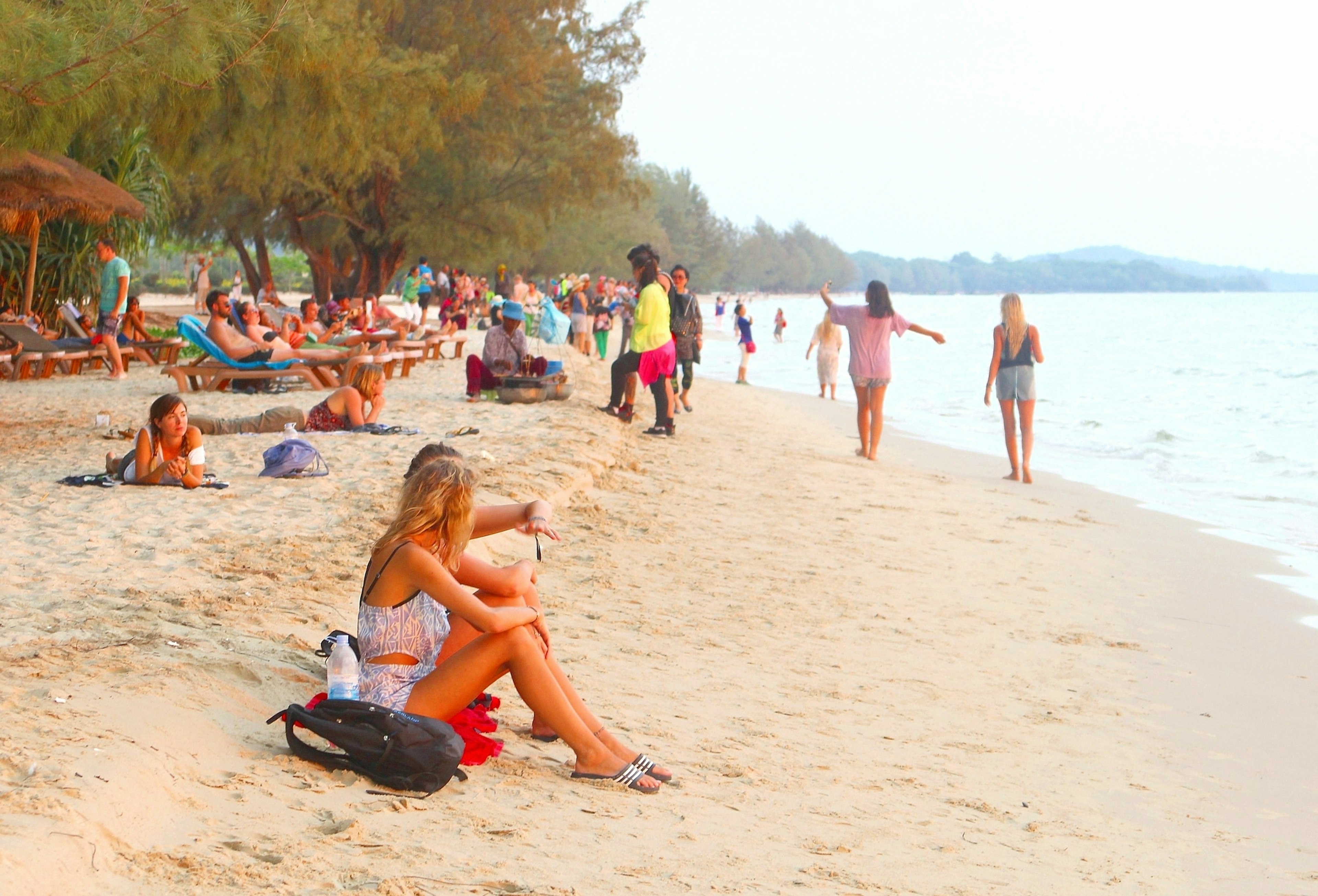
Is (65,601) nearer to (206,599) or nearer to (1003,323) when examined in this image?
(206,599)

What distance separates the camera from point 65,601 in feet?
15.5

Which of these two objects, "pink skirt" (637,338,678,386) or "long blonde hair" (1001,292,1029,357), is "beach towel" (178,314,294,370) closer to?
"pink skirt" (637,338,678,386)

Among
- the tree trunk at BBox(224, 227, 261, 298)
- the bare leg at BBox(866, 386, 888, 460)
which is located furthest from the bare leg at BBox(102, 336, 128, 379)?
the tree trunk at BBox(224, 227, 261, 298)

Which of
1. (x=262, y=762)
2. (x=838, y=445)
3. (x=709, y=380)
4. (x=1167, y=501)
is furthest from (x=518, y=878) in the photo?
(x=709, y=380)

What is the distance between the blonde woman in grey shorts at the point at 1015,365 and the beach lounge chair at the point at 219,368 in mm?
6395

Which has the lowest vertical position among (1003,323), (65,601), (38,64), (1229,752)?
(1229,752)

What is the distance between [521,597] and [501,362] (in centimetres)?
871

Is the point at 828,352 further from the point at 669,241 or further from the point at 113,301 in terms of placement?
the point at 669,241

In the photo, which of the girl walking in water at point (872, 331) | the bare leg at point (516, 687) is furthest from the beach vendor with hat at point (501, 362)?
the bare leg at point (516, 687)

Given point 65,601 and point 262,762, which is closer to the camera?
point 262,762

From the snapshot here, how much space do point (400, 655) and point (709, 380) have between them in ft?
68.3

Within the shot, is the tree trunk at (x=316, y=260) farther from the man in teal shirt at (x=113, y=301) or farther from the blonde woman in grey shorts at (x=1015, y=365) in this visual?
the blonde woman in grey shorts at (x=1015, y=365)

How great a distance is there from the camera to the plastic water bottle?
3.63 m

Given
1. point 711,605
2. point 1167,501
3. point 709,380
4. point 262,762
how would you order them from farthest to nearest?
point 709,380
point 1167,501
point 711,605
point 262,762
